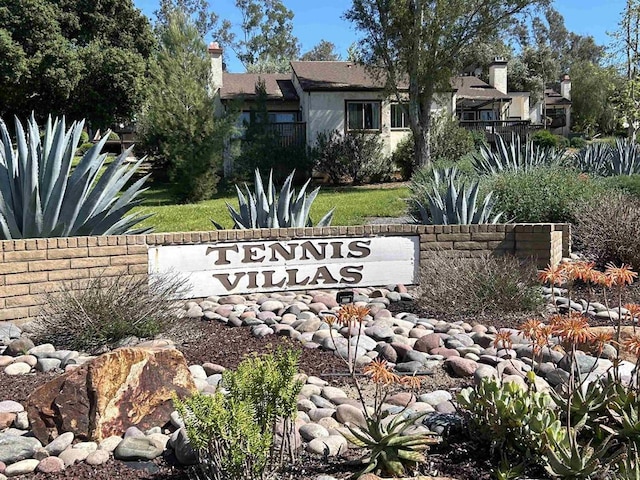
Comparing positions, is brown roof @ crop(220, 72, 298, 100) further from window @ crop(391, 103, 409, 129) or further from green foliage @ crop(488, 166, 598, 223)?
green foliage @ crop(488, 166, 598, 223)

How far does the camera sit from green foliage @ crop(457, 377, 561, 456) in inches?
139

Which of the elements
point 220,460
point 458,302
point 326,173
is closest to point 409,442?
point 220,460

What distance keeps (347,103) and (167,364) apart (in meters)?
25.3

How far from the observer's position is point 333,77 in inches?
1187

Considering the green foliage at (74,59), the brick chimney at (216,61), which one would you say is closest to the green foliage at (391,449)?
the brick chimney at (216,61)

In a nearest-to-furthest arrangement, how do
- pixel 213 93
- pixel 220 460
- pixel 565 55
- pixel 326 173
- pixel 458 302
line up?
pixel 220 460 → pixel 458 302 → pixel 213 93 → pixel 326 173 → pixel 565 55

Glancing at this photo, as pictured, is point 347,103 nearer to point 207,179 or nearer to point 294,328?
point 207,179

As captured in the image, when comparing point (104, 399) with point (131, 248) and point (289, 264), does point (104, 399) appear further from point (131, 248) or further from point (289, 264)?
point (289, 264)

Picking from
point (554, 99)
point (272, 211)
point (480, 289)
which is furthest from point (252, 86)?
point (554, 99)

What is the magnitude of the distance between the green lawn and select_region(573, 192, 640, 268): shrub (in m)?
5.02

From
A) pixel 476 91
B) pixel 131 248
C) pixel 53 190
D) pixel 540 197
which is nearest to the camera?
pixel 53 190

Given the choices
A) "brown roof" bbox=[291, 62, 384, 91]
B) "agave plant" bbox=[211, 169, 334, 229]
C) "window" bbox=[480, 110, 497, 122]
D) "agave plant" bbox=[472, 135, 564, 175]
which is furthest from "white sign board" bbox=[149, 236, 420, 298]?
"window" bbox=[480, 110, 497, 122]

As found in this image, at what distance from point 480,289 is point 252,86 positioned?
26155 millimetres

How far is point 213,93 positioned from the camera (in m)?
24.7
